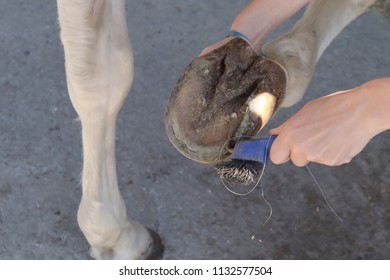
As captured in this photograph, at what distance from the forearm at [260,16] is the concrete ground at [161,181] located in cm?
39

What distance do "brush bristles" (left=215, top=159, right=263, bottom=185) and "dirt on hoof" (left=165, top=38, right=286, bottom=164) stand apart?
1.6 inches

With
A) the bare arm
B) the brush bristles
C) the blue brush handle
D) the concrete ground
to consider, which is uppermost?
the bare arm

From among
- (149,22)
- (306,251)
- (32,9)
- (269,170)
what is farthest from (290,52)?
(32,9)

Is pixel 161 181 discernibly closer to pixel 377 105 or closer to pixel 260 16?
pixel 260 16

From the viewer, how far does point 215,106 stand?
1.23 meters

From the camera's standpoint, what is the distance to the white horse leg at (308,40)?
4.66 ft

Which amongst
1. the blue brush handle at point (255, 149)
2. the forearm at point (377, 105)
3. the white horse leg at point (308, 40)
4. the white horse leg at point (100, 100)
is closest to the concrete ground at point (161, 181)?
the white horse leg at point (100, 100)

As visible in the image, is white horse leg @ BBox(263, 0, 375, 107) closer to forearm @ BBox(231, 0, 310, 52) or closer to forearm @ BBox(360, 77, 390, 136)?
forearm @ BBox(231, 0, 310, 52)

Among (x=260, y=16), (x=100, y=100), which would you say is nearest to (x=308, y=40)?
(x=260, y=16)

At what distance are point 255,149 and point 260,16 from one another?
30cm

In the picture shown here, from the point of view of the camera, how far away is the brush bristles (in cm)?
119

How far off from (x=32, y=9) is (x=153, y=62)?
1.19 feet

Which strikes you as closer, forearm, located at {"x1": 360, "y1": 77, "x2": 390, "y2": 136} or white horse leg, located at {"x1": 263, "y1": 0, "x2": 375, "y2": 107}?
forearm, located at {"x1": 360, "y1": 77, "x2": 390, "y2": 136}

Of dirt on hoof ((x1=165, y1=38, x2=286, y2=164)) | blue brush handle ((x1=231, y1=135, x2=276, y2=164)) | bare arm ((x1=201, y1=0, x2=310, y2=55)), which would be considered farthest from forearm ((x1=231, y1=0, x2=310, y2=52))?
blue brush handle ((x1=231, y1=135, x2=276, y2=164))
